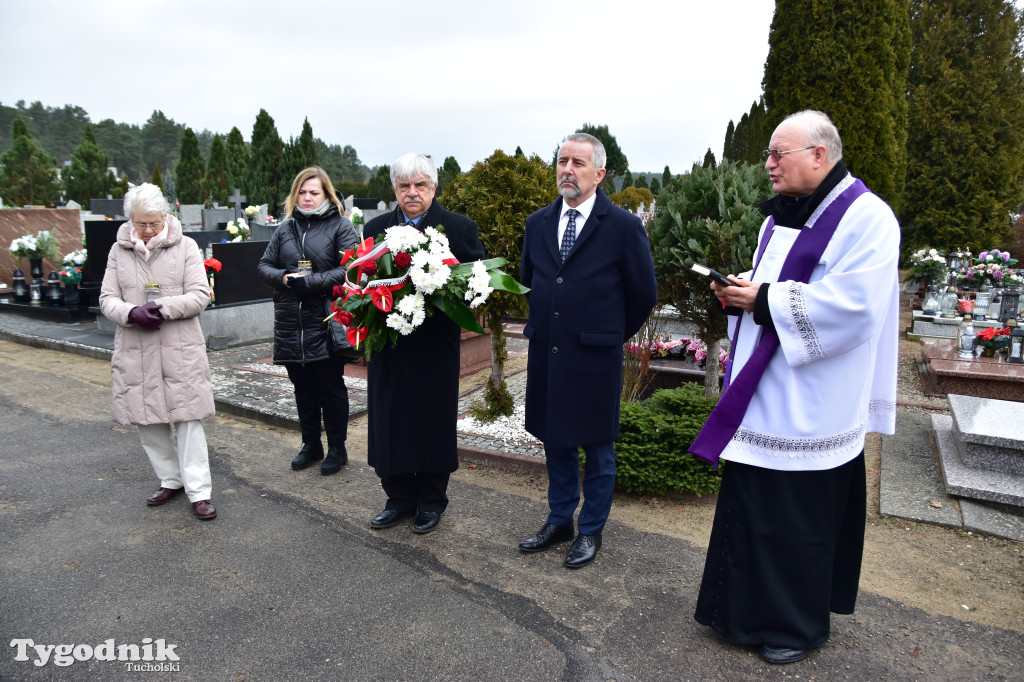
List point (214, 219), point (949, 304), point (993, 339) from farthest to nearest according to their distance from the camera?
1. point (214, 219)
2. point (949, 304)
3. point (993, 339)

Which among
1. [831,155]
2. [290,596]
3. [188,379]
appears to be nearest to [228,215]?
[188,379]

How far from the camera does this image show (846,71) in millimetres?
9859

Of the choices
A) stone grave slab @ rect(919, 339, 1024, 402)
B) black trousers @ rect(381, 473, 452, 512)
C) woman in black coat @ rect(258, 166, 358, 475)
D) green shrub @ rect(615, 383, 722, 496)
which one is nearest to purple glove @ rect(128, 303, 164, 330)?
woman in black coat @ rect(258, 166, 358, 475)

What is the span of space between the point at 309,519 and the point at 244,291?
650 cm

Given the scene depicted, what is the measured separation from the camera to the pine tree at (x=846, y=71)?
9.66 meters

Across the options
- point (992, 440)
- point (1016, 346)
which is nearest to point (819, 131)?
point (992, 440)

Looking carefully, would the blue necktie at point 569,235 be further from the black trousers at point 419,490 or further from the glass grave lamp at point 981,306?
the glass grave lamp at point 981,306

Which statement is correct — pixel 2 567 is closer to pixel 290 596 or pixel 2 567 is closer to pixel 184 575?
pixel 184 575

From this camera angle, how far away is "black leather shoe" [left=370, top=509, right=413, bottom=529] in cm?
391

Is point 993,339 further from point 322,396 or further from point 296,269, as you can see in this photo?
point 296,269

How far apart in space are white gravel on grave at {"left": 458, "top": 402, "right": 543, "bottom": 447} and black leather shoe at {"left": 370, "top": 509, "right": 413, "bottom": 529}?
145 centimetres

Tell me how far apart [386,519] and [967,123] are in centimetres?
1604

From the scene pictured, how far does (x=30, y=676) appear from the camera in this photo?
8.55ft

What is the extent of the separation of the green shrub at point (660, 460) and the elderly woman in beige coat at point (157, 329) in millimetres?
2580
